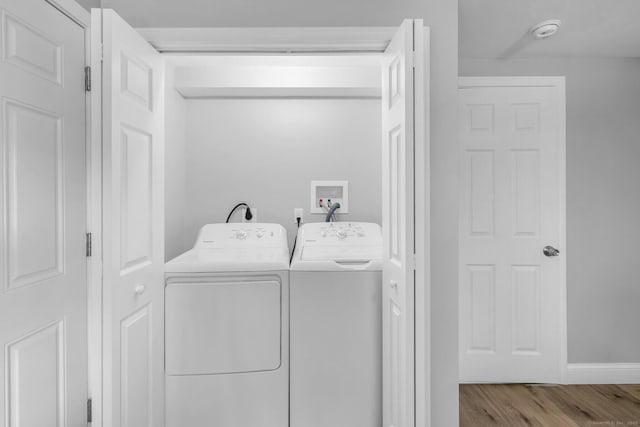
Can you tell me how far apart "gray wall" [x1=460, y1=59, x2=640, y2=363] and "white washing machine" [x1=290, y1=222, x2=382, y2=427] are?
1.75 metres

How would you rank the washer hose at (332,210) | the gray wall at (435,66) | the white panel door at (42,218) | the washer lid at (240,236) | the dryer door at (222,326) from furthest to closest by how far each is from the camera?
the washer hose at (332,210) → the washer lid at (240,236) → the dryer door at (222,326) → the gray wall at (435,66) → the white panel door at (42,218)

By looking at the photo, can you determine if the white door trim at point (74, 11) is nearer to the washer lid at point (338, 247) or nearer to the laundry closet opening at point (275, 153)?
the laundry closet opening at point (275, 153)

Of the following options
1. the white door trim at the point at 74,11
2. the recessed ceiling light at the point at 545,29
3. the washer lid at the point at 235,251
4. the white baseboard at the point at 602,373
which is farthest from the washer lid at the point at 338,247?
the white baseboard at the point at 602,373

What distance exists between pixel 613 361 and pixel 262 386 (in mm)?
2549

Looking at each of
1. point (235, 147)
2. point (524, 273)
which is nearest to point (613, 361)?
point (524, 273)

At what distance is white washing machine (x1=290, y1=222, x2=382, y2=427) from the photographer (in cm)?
186

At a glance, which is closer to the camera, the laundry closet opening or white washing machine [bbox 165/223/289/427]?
white washing machine [bbox 165/223/289/427]

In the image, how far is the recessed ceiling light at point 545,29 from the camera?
215 cm

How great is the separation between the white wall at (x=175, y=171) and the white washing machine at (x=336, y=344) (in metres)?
0.95

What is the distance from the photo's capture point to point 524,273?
8.83 feet

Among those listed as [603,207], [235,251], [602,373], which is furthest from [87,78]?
[602,373]

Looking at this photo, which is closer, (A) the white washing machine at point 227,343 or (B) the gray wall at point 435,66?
(B) the gray wall at point 435,66

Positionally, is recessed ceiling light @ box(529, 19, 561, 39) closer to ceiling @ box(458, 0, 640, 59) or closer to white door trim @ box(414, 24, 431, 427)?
ceiling @ box(458, 0, 640, 59)

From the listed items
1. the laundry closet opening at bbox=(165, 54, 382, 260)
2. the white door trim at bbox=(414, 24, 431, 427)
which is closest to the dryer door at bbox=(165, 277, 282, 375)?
the white door trim at bbox=(414, 24, 431, 427)
